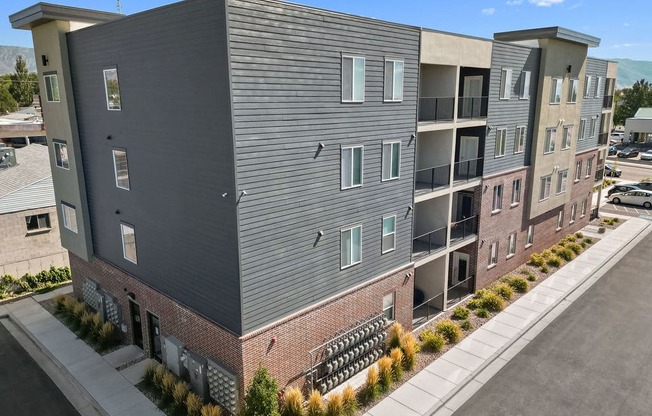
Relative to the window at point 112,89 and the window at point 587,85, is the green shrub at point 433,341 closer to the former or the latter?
the window at point 112,89

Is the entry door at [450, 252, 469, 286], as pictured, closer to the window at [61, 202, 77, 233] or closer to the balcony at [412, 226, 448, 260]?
the balcony at [412, 226, 448, 260]

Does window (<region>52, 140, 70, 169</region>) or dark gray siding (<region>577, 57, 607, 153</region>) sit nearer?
window (<region>52, 140, 70, 169</region>)

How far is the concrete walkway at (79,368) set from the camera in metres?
15.3

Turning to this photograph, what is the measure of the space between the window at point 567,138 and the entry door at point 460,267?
36.6ft

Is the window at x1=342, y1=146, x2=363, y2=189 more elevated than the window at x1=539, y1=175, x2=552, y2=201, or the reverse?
the window at x1=342, y1=146, x2=363, y2=189

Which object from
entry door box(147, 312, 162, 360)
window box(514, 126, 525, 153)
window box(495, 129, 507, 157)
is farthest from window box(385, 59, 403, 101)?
entry door box(147, 312, 162, 360)

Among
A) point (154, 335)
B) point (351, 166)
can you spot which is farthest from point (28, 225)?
point (351, 166)

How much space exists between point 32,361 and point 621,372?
76.4ft

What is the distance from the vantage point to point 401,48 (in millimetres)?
16594

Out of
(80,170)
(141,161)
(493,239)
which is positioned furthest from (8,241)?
(493,239)

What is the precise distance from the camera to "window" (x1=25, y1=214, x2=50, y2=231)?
80.9 feet

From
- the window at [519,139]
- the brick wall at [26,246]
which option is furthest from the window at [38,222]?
the window at [519,139]

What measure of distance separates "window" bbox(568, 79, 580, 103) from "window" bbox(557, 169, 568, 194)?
459 centimetres

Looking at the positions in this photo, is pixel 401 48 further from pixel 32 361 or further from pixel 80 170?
pixel 32 361
